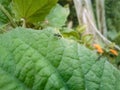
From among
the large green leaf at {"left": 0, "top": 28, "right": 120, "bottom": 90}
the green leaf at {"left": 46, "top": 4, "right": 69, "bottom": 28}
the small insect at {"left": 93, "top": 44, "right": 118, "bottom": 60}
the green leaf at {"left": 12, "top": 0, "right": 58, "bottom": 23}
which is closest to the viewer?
the large green leaf at {"left": 0, "top": 28, "right": 120, "bottom": 90}

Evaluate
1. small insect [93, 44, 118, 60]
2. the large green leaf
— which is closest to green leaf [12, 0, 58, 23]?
the large green leaf

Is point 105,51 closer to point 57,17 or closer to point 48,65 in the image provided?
point 57,17

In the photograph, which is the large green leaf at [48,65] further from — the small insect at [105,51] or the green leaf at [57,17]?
the small insect at [105,51]

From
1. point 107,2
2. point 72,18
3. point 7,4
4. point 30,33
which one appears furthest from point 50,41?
point 107,2

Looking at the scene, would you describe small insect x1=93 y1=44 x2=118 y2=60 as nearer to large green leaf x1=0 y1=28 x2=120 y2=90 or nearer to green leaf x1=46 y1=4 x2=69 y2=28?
green leaf x1=46 y1=4 x2=69 y2=28

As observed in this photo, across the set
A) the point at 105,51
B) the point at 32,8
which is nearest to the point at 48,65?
the point at 32,8

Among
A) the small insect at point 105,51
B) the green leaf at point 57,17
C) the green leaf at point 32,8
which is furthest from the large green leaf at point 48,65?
the small insect at point 105,51
